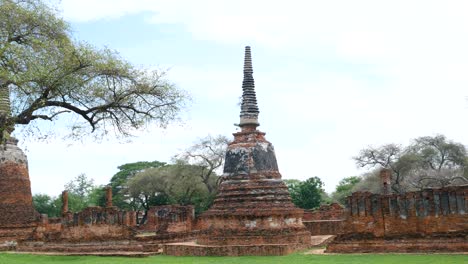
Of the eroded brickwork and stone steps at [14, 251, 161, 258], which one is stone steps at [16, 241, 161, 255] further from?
the eroded brickwork

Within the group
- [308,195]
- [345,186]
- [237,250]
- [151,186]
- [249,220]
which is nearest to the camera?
[237,250]

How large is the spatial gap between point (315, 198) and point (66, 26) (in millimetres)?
29650

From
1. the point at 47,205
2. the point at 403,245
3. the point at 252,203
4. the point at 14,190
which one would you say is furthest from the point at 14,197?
the point at 47,205

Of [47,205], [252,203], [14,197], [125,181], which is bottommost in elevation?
[252,203]

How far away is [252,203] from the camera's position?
21156 mm

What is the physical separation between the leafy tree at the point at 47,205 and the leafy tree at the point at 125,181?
17.7ft

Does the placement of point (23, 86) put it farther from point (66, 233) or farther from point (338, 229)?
point (338, 229)

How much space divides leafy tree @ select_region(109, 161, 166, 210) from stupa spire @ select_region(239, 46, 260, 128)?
3276 centimetres

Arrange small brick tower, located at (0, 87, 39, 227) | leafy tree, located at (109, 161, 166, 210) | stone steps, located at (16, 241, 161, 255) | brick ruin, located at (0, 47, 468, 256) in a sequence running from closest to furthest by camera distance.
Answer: brick ruin, located at (0, 47, 468, 256)
stone steps, located at (16, 241, 161, 255)
small brick tower, located at (0, 87, 39, 227)
leafy tree, located at (109, 161, 166, 210)

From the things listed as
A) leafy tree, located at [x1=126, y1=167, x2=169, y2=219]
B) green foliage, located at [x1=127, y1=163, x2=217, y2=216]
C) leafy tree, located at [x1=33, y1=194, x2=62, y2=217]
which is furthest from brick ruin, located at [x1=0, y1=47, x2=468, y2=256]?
leafy tree, located at [x1=33, y1=194, x2=62, y2=217]

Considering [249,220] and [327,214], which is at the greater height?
[327,214]

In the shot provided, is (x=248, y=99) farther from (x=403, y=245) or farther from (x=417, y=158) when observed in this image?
(x=417, y=158)

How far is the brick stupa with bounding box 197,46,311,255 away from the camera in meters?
20.4

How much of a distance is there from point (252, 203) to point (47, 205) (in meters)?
37.2
